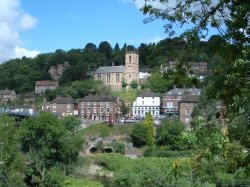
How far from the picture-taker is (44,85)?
5423 inches

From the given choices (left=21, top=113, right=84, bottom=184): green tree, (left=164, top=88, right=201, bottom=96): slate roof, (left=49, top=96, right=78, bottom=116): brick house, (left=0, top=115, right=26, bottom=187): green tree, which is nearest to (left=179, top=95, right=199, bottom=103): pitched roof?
(left=164, top=88, right=201, bottom=96): slate roof

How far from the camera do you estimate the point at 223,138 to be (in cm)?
512

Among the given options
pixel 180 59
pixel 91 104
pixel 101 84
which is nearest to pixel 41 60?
pixel 101 84

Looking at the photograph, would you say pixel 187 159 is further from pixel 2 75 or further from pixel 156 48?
pixel 2 75

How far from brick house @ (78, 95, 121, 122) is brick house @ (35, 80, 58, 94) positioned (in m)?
35.3

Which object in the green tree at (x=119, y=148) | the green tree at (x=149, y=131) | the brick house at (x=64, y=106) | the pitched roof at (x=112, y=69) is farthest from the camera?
the pitched roof at (x=112, y=69)

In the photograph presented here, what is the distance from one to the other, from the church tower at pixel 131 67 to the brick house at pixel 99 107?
20096 mm

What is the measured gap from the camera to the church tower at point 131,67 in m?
122

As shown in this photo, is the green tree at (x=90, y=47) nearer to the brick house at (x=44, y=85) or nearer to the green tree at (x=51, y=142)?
the brick house at (x=44, y=85)

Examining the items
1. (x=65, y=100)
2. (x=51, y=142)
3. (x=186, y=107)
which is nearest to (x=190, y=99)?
(x=186, y=107)

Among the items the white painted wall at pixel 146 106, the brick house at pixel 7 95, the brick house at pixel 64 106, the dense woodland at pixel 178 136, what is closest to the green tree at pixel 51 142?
the dense woodland at pixel 178 136

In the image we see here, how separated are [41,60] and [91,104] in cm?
6468

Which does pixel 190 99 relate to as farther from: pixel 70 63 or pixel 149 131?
pixel 70 63

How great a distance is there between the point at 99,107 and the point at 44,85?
42251mm
